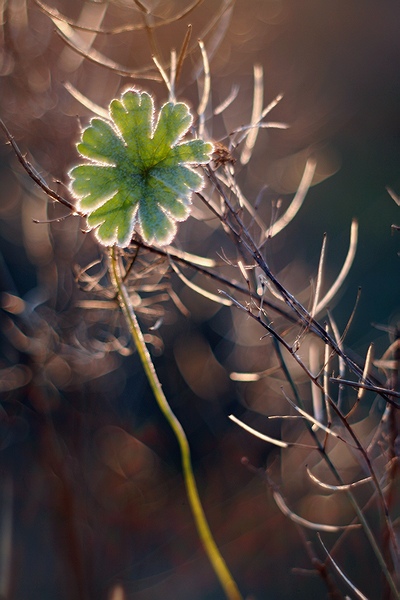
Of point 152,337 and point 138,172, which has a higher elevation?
point 138,172

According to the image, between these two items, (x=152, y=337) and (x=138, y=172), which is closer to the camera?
(x=138, y=172)

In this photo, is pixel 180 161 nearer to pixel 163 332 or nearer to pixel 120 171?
pixel 120 171

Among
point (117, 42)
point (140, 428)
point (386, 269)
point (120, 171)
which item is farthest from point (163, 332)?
point (120, 171)

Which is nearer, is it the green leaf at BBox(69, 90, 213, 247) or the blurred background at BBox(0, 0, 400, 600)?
the green leaf at BBox(69, 90, 213, 247)

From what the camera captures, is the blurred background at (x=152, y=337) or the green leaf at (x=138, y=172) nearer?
the green leaf at (x=138, y=172)
